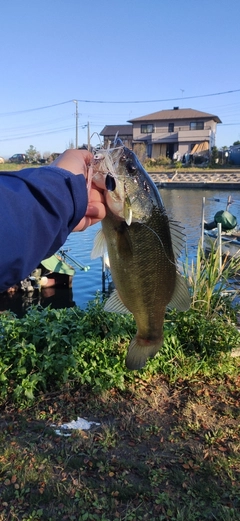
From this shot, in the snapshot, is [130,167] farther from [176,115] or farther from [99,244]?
[176,115]

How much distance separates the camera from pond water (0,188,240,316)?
1515cm

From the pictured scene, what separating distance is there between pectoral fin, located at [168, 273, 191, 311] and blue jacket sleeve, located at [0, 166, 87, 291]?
113cm

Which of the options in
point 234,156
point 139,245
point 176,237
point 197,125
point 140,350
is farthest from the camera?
point 197,125

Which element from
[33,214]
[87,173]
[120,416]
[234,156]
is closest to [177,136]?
[234,156]

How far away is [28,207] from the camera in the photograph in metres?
1.56

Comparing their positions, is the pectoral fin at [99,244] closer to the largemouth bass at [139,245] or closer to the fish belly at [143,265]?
the largemouth bass at [139,245]

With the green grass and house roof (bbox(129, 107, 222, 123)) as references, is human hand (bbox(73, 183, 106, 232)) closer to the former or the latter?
the green grass

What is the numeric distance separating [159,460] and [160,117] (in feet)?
213

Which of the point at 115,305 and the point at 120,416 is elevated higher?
the point at 115,305

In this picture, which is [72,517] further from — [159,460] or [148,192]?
[148,192]

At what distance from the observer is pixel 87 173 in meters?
2.08

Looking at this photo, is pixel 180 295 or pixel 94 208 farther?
pixel 180 295

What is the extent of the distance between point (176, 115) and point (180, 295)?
Result: 65.0m

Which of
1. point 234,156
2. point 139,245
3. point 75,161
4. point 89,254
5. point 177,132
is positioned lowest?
point 89,254
